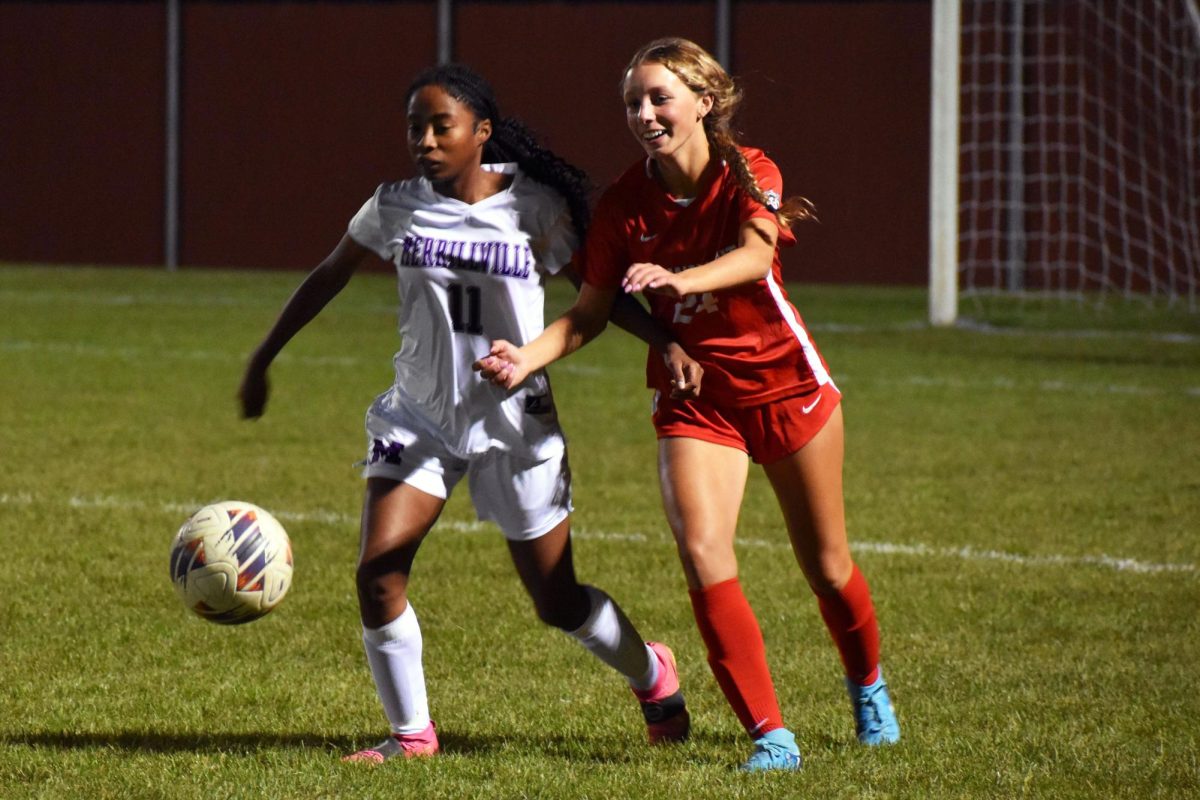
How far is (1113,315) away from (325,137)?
14.1 meters

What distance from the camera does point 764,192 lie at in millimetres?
4098

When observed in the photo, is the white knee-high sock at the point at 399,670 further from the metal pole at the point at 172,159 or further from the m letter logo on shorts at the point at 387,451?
the metal pole at the point at 172,159

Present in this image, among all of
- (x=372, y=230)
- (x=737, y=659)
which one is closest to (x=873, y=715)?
(x=737, y=659)

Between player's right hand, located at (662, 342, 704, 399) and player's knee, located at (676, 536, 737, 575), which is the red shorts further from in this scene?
player's knee, located at (676, 536, 737, 575)

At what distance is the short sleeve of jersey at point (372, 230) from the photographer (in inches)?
171

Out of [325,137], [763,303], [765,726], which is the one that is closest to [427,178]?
[763,303]

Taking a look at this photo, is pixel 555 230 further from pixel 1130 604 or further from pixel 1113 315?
pixel 1113 315

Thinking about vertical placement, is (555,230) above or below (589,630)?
above

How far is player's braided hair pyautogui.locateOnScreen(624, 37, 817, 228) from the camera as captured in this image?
13.4 feet

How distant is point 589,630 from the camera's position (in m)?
4.45

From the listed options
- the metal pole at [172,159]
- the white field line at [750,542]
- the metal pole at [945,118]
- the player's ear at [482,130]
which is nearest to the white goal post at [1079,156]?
the metal pole at [945,118]

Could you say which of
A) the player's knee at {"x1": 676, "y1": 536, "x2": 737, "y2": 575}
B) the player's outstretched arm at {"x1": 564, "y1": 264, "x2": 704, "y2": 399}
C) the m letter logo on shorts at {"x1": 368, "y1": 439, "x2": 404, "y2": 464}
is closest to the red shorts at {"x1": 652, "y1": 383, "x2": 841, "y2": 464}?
the player's outstretched arm at {"x1": 564, "y1": 264, "x2": 704, "y2": 399}

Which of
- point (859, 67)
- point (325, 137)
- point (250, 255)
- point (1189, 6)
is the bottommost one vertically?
point (250, 255)

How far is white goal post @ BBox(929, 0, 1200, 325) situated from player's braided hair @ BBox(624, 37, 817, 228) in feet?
49.1
